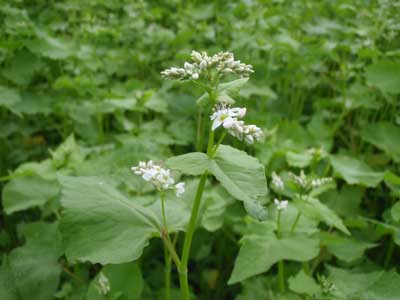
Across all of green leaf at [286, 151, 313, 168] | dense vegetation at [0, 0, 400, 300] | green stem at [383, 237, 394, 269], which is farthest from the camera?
green leaf at [286, 151, 313, 168]

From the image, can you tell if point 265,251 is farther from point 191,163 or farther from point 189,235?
point 191,163

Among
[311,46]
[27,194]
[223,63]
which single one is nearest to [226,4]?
[311,46]

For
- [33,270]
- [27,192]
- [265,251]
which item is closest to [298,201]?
[265,251]

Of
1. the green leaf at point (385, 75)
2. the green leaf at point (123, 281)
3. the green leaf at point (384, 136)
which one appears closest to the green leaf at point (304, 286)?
the green leaf at point (123, 281)

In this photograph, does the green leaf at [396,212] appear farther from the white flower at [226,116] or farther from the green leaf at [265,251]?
the white flower at [226,116]

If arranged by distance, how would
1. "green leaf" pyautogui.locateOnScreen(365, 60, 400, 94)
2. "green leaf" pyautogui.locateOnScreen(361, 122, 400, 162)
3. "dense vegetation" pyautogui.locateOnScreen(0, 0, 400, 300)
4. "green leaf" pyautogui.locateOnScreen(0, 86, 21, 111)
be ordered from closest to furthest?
"dense vegetation" pyautogui.locateOnScreen(0, 0, 400, 300) < "green leaf" pyautogui.locateOnScreen(0, 86, 21, 111) < "green leaf" pyautogui.locateOnScreen(361, 122, 400, 162) < "green leaf" pyautogui.locateOnScreen(365, 60, 400, 94)

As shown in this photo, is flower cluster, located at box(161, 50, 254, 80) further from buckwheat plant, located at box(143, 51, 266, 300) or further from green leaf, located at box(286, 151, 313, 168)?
green leaf, located at box(286, 151, 313, 168)

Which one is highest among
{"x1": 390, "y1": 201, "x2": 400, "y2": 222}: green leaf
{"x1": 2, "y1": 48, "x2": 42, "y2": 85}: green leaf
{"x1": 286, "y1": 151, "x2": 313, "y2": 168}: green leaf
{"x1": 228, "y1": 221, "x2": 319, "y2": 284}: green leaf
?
{"x1": 2, "y1": 48, "x2": 42, "y2": 85}: green leaf

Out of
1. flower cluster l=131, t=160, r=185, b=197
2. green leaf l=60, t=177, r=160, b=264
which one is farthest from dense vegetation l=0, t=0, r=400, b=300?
flower cluster l=131, t=160, r=185, b=197

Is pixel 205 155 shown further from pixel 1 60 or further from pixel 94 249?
pixel 1 60
